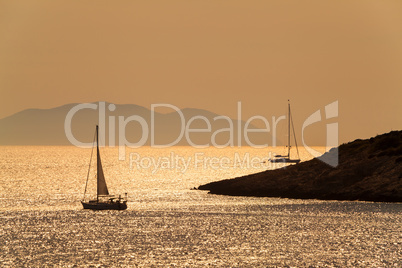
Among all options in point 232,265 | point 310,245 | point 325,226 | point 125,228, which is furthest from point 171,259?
point 325,226

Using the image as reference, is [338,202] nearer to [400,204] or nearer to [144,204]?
[400,204]

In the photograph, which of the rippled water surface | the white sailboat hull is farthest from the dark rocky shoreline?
the white sailboat hull

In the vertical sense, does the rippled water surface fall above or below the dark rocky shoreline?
below

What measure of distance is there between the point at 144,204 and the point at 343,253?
58.9 metres

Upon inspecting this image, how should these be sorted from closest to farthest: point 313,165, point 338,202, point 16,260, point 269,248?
point 16,260 < point 269,248 < point 338,202 < point 313,165

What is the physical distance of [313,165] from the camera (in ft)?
457

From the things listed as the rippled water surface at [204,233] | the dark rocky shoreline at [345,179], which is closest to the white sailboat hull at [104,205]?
the rippled water surface at [204,233]

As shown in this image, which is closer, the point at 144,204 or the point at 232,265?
the point at 232,265

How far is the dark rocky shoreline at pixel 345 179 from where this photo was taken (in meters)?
115

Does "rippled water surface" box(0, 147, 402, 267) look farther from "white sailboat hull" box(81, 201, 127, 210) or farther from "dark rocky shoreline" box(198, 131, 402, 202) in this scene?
"dark rocky shoreline" box(198, 131, 402, 202)

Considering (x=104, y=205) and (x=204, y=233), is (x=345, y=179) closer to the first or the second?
(x=104, y=205)

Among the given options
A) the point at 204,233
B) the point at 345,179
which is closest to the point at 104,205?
the point at 204,233

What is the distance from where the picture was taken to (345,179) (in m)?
123

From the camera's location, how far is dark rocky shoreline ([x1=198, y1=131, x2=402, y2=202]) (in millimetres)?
114688
